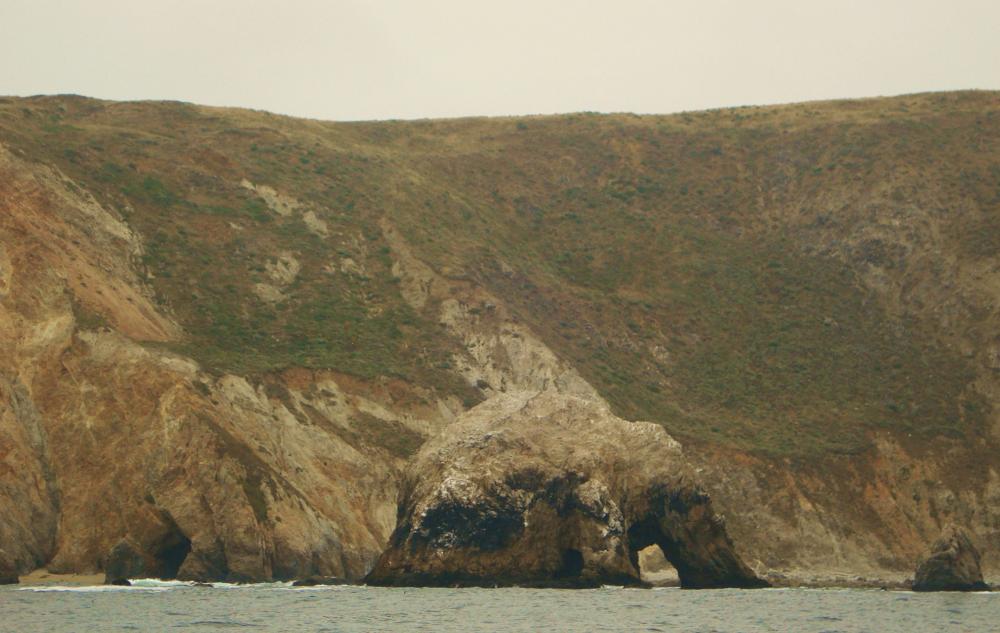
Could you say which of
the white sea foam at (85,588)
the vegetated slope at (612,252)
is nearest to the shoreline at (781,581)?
the white sea foam at (85,588)

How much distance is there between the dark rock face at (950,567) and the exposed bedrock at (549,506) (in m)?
7.68

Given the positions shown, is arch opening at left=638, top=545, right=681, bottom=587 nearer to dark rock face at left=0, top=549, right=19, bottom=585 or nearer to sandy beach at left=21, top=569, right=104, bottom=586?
sandy beach at left=21, top=569, right=104, bottom=586

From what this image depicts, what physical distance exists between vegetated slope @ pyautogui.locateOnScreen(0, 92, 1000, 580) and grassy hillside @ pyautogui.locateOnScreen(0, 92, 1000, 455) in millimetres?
234

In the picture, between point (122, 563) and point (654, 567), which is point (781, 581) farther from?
point (122, 563)

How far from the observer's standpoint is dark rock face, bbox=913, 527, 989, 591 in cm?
6150

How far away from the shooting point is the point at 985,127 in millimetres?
123688

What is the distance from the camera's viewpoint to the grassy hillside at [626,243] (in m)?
91.2

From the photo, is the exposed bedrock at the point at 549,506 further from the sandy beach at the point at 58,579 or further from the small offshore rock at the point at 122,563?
the sandy beach at the point at 58,579

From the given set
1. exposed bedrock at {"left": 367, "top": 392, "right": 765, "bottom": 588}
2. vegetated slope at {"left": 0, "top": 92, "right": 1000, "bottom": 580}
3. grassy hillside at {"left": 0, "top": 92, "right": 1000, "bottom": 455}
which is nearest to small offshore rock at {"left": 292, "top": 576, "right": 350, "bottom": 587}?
exposed bedrock at {"left": 367, "top": 392, "right": 765, "bottom": 588}

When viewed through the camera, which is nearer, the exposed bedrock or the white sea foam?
the white sea foam

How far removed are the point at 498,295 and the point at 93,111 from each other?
38943 millimetres

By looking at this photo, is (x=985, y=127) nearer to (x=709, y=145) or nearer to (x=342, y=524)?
(x=709, y=145)

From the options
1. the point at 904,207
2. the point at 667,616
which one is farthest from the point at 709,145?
the point at 667,616

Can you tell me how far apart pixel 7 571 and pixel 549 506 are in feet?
71.4
